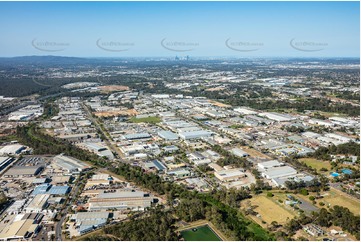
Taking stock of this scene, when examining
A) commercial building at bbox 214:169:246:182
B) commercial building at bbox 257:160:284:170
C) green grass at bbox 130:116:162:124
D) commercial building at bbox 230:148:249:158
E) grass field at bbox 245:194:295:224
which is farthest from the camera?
green grass at bbox 130:116:162:124

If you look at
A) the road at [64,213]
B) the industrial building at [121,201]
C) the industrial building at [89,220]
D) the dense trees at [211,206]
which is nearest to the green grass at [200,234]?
the dense trees at [211,206]

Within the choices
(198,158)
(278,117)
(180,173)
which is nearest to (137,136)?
(198,158)

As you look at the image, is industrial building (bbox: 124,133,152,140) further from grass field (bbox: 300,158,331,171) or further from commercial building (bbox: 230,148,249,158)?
grass field (bbox: 300,158,331,171)

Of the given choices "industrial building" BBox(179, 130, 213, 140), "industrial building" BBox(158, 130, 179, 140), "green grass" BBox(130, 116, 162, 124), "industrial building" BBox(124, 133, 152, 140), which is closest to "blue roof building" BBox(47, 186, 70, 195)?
"industrial building" BBox(124, 133, 152, 140)

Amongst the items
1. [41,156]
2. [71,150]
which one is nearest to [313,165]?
[71,150]

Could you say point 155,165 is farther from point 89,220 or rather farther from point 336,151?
point 336,151

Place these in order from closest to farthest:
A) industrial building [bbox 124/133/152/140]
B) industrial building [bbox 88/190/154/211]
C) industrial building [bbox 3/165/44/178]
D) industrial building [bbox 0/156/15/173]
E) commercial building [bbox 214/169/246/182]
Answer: industrial building [bbox 88/190/154/211] < commercial building [bbox 214/169/246/182] < industrial building [bbox 3/165/44/178] < industrial building [bbox 0/156/15/173] < industrial building [bbox 124/133/152/140]
